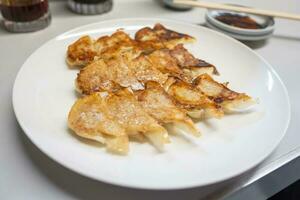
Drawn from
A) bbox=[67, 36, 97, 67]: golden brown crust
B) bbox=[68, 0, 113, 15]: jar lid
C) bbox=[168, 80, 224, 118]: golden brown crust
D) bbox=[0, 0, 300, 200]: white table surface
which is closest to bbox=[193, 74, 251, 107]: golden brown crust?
bbox=[168, 80, 224, 118]: golden brown crust

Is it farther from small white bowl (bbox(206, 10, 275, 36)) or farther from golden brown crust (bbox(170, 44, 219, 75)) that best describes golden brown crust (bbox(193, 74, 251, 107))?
small white bowl (bbox(206, 10, 275, 36))

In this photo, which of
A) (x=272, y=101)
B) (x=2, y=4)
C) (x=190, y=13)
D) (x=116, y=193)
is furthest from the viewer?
(x=190, y=13)

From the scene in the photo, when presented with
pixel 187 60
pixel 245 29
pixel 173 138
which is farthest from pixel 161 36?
pixel 173 138

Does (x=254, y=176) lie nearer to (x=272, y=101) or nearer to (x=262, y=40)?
(x=272, y=101)

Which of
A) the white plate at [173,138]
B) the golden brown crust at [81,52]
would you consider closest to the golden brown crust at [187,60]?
the white plate at [173,138]

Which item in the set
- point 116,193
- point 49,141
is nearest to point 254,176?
point 116,193

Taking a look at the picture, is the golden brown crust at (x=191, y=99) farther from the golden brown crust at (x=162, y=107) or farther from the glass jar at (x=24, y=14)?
the glass jar at (x=24, y=14)
